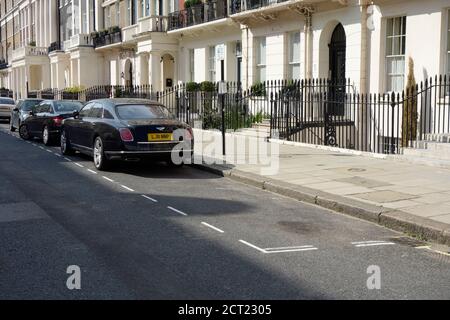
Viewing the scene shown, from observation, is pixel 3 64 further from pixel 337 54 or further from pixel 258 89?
pixel 337 54

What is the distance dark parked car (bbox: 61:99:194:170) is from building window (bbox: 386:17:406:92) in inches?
295

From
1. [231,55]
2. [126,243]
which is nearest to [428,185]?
[126,243]

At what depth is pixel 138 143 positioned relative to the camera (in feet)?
39.8

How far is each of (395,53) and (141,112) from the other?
8.39 meters

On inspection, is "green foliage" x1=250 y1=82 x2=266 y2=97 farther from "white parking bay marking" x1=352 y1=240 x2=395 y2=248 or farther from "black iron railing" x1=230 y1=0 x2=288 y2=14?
"white parking bay marking" x1=352 y1=240 x2=395 y2=248

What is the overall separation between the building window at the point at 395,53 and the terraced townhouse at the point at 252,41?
29 millimetres

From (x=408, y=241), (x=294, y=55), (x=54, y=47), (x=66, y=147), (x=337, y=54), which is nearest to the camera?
(x=408, y=241)

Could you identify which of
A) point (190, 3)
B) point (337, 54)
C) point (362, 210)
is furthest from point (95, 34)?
point (362, 210)

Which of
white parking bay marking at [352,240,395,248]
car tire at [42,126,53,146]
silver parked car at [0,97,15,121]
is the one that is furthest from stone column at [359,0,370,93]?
silver parked car at [0,97,15,121]

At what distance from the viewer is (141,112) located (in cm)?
1302

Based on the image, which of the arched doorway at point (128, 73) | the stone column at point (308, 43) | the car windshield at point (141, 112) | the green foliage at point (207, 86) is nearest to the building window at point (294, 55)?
the stone column at point (308, 43)

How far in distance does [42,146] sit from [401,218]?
13236 mm

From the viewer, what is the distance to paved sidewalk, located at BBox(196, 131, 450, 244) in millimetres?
7816
